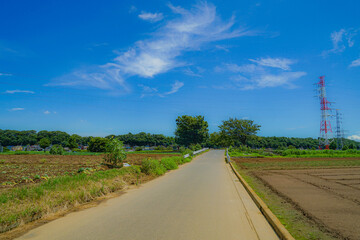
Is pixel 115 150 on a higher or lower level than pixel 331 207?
higher

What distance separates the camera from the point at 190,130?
63625 mm

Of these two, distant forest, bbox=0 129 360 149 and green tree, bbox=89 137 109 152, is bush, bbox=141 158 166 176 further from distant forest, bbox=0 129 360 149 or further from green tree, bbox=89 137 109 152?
distant forest, bbox=0 129 360 149

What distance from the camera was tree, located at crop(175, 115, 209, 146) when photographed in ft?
210

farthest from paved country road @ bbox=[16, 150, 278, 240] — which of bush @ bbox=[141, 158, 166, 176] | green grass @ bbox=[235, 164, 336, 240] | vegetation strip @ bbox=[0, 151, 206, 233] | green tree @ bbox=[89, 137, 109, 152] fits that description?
green tree @ bbox=[89, 137, 109, 152]

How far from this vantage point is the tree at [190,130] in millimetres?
64069

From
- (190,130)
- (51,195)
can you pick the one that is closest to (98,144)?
(190,130)

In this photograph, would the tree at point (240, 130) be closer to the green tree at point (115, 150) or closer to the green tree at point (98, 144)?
the green tree at point (98, 144)

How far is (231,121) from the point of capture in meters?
61.9

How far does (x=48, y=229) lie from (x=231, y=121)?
197 feet

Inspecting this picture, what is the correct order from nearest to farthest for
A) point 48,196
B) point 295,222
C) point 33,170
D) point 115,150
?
point 295,222
point 48,196
point 33,170
point 115,150

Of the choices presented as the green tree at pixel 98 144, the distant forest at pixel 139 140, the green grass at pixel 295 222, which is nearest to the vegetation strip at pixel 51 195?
the green grass at pixel 295 222

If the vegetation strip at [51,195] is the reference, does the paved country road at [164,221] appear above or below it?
below

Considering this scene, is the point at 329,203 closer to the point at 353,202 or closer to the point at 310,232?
the point at 353,202

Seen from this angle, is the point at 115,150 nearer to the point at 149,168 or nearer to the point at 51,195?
the point at 149,168
